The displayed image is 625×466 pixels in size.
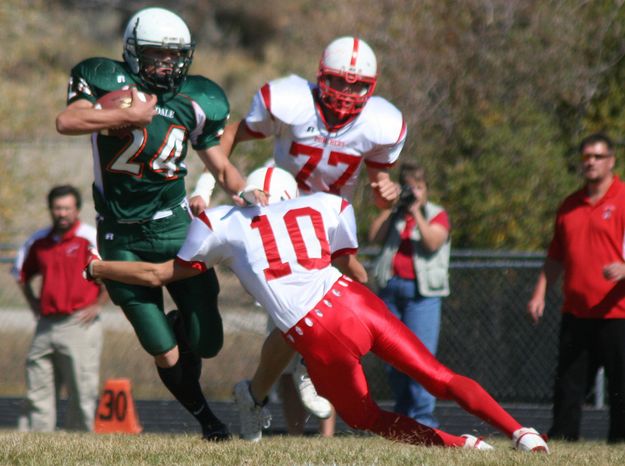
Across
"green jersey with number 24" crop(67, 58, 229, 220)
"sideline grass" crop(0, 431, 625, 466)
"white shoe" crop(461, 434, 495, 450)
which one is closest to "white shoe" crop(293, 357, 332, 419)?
"sideline grass" crop(0, 431, 625, 466)

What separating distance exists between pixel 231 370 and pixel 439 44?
555 cm

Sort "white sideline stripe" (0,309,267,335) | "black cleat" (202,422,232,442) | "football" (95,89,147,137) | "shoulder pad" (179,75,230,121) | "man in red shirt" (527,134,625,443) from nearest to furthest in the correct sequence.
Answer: "football" (95,89,147,137) < "shoulder pad" (179,75,230,121) < "black cleat" (202,422,232,442) < "man in red shirt" (527,134,625,443) < "white sideline stripe" (0,309,267,335)

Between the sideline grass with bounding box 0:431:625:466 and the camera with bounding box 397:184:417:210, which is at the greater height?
the camera with bounding box 397:184:417:210

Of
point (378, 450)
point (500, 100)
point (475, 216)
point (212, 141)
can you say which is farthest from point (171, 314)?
point (500, 100)

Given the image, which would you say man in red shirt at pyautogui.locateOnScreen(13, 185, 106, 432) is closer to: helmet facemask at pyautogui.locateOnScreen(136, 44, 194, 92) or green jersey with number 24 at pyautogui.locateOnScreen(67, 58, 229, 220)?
→ green jersey with number 24 at pyautogui.locateOnScreen(67, 58, 229, 220)

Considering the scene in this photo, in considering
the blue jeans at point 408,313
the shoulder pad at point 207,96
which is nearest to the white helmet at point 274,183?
the shoulder pad at point 207,96

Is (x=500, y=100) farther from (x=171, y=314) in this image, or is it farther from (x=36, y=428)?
(x=171, y=314)

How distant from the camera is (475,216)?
13.1m

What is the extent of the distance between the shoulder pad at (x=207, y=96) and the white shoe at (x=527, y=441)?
2246 mm

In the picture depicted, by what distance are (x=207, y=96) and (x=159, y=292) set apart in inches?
41.7

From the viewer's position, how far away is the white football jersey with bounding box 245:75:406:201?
22.1 feet

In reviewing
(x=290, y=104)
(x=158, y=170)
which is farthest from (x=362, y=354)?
(x=290, y=104)

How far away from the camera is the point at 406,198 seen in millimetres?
8945

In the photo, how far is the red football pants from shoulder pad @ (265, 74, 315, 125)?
124 cm
